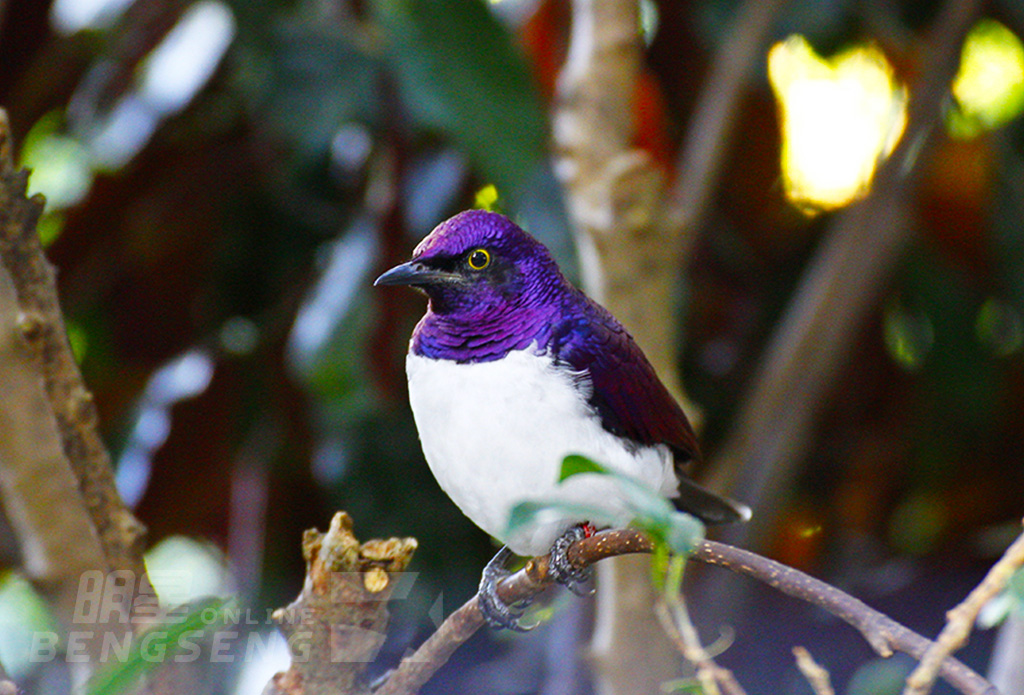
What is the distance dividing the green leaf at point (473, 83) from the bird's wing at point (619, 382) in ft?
1.95

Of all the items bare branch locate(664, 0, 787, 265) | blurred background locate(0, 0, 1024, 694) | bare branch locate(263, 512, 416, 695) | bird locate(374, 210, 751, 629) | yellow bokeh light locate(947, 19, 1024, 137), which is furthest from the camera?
yellow bokeh light locate(947, 19, 1024, 137)

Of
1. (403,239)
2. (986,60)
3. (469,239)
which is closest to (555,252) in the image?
(403,239)

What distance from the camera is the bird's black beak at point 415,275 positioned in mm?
707

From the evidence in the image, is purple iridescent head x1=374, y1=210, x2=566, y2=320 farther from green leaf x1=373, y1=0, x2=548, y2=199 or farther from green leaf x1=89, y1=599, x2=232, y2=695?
green leaf x1=373, y1=0, x2=548, y2=199

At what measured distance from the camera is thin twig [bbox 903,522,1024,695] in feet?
1.65

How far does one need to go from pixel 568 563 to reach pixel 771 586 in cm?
21

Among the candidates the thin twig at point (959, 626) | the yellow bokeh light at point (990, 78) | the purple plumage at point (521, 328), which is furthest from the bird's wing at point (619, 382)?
the yellow bokeh light at point (990, 78)

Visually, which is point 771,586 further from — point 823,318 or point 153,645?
point 823,318

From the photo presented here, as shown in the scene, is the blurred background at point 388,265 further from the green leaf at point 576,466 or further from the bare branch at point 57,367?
the green leaf at point 576,466

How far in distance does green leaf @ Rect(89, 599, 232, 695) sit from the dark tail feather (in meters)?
0.52

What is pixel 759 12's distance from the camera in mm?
1658

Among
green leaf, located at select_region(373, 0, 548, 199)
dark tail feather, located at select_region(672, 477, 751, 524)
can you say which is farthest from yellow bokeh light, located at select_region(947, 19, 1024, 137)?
dark tail feather, located at select_region(672, 477, 751, 524)

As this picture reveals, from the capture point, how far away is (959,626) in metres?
0.52

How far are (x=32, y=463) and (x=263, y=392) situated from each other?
41.6 inches
